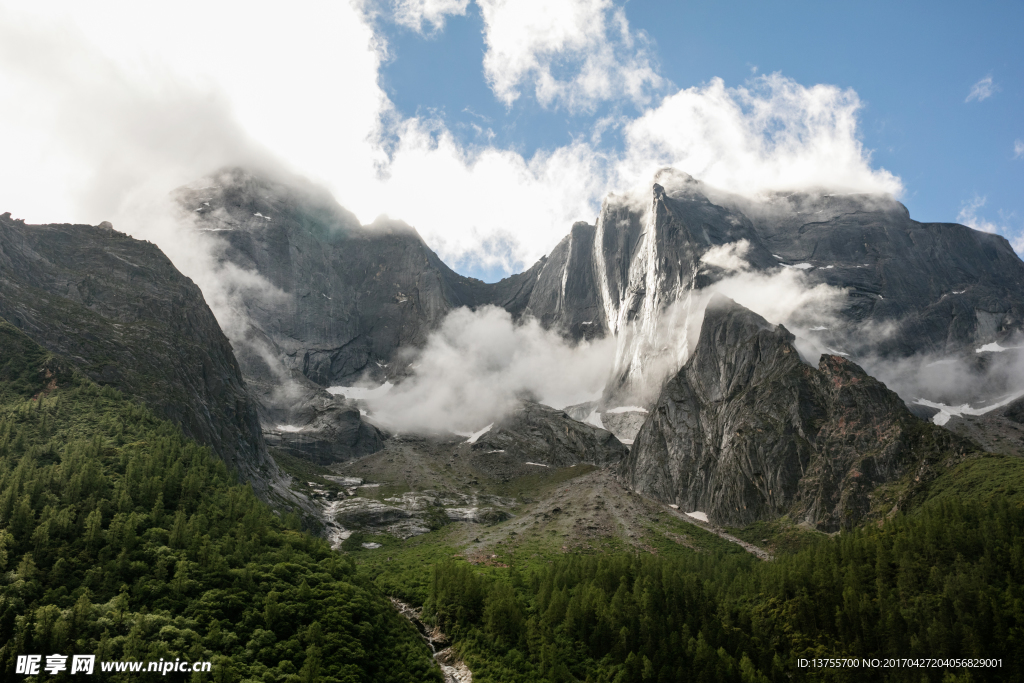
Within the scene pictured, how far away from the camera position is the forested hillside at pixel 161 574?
44688mm

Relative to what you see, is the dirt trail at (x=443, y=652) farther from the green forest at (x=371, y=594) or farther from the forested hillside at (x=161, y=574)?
the forested hillside at (x=161, y=574)

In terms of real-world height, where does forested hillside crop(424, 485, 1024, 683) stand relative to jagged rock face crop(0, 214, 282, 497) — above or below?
below

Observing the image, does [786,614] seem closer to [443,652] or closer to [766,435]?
[443,652]

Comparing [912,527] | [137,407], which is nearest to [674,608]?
[912,527]

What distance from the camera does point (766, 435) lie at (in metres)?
140

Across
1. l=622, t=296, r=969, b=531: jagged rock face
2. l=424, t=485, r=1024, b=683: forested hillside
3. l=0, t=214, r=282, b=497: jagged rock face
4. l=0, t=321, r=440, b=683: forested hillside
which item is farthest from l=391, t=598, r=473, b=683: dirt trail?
l=622, t=296, r=969, b=531: jagged rock face

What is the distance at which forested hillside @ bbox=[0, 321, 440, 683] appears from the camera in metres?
44.7

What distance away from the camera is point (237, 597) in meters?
53.3

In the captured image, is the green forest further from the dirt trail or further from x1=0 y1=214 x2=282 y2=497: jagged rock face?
x1=0 y1=214 x2=282 y2=497: jagged rock face

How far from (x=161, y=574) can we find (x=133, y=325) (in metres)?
93.4

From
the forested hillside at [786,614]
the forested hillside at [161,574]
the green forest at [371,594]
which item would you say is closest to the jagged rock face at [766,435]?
the green forest at [371,594]

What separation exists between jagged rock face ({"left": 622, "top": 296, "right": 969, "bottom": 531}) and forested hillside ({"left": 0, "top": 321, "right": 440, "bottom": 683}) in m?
90.3

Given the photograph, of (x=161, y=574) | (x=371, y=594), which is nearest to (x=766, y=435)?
(x=371, y=594)

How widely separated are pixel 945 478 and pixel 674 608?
203 feet
